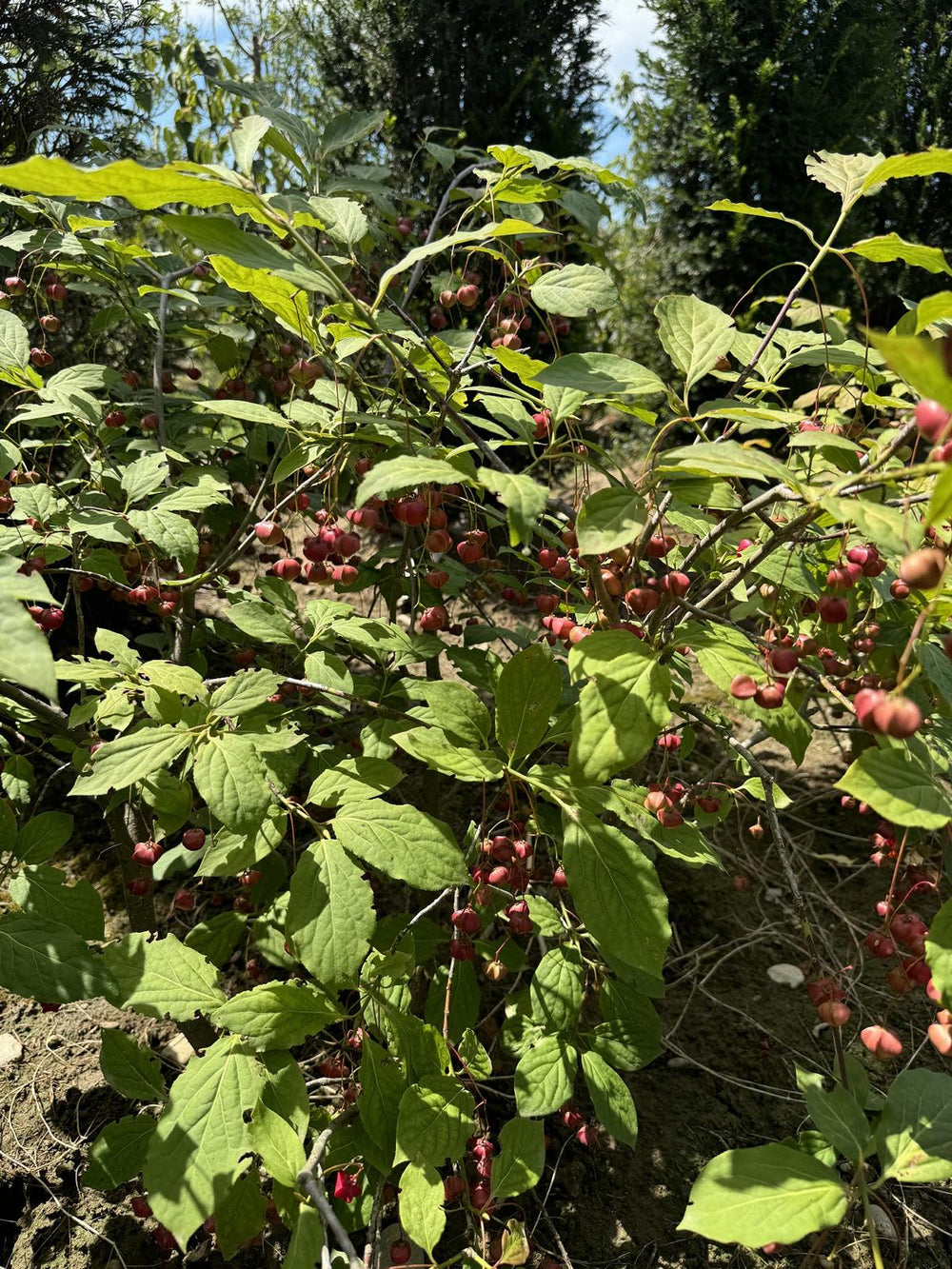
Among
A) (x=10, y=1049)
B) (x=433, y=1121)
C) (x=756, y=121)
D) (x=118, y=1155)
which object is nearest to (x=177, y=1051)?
(x=10, y=1049)

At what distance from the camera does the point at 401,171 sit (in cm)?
472

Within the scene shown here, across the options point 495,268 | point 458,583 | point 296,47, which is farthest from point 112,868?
point 296,47

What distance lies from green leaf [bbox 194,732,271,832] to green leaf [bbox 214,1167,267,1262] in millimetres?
611

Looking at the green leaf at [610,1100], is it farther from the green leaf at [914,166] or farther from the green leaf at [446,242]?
the green leaf at [914,166]

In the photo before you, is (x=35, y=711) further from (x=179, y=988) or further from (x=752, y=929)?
(x=752, y=929)

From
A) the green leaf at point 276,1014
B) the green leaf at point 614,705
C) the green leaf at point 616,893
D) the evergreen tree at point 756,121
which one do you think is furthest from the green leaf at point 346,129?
the evergreen tree at point 756,121

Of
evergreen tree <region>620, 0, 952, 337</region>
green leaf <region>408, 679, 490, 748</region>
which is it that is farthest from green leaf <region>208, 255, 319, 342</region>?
evergreen tree <region>620, 0, 952, 337</region>

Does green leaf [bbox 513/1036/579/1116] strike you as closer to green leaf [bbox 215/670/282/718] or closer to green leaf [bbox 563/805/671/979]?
green leaf [bbox 563/805/671/979]

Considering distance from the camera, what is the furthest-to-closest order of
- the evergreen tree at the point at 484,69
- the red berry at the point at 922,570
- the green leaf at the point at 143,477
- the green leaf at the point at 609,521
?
the evergreen tree at the point at 484,69 → the green leaf at the point at 143,477 → the green leaf at the point at 609,521 → the red berry at the point at 922,570

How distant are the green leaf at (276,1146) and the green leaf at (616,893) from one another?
587mm

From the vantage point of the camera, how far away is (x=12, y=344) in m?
1.83

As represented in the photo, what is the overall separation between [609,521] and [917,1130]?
1.01m

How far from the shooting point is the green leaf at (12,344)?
1.82 metres

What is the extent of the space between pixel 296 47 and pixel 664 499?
6650mm
